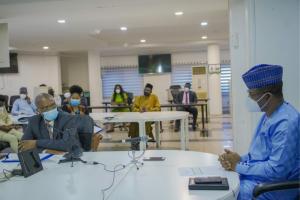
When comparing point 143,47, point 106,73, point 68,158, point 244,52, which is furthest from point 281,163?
point 106,73

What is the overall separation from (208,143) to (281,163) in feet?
15.0

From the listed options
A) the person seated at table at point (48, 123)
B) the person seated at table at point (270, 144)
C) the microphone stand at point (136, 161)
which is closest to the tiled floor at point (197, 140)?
the person seated at table at point (48, 123)

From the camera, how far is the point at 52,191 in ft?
5.34

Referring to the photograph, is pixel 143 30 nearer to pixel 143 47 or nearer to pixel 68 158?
pixel 143 47

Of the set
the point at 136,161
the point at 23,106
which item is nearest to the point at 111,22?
the point at 23,106

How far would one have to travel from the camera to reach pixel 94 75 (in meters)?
11.8

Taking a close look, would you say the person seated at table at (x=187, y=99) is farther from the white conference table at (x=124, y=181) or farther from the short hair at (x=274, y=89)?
the short hair at (x=274, y=89)

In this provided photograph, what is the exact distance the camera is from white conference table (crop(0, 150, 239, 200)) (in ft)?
4.99

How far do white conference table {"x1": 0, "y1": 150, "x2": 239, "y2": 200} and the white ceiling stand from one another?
3083 millimetres

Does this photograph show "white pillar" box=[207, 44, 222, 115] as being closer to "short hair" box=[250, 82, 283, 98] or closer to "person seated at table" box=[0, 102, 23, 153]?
"person seated at table" box=[0, 102, 23, 153]

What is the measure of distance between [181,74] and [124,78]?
2.23m

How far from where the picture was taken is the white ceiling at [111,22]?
4.98 m

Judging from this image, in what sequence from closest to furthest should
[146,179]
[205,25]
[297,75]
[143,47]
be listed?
[146,179] < [297,75] < [205,25] < [143,47]

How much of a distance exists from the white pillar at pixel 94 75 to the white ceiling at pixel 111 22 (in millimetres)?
1064
